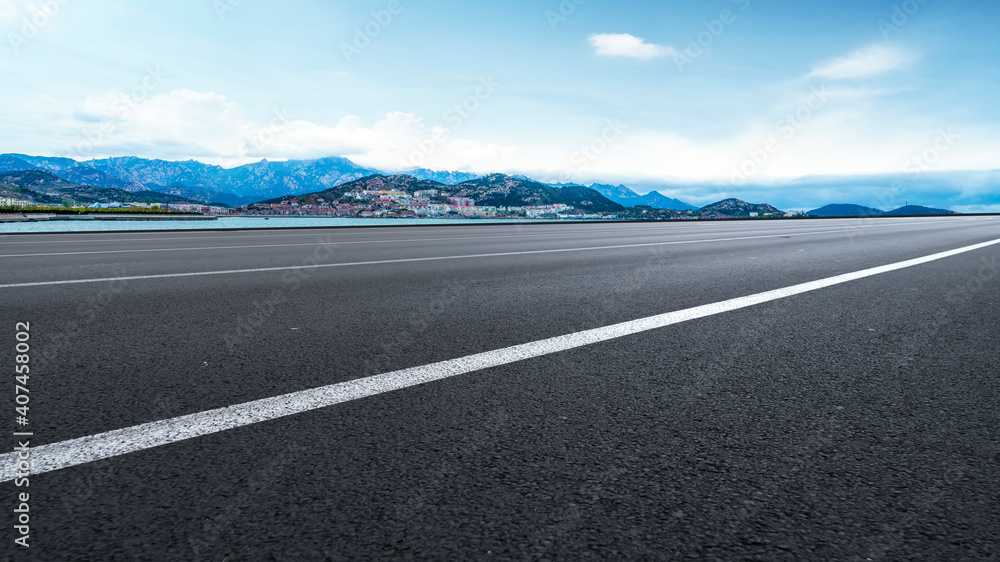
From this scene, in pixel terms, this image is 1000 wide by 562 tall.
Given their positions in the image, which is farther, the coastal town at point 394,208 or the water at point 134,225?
the coastal town at point 394,208

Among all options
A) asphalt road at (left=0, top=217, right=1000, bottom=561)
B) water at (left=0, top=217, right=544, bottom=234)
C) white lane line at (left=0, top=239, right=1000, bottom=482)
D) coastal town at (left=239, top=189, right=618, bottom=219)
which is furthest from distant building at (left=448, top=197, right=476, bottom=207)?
white lane line at (left=0, top=239, right=1000, bottom=482)

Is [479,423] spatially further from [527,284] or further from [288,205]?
[288,205]

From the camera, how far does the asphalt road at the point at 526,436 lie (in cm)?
156

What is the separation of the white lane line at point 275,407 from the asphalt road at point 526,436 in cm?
8

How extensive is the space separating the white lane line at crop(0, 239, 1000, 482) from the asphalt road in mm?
80

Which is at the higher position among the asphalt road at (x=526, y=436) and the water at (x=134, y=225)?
the asphalt road at (x=526, y=436)

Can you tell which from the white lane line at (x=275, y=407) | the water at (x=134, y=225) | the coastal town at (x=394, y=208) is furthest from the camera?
the coastal town at (x=394, y=208)

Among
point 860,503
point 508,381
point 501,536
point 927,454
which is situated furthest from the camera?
point 508,381

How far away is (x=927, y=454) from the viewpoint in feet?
6.82

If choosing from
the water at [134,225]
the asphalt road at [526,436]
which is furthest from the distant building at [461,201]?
the asphalt road at [526,436]

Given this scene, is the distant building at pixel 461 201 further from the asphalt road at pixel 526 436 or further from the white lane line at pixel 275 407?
the white lane line at pixel 275 407

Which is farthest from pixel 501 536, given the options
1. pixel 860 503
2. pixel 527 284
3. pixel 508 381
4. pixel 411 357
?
pixel 527 284

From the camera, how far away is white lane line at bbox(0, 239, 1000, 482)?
2039 mm

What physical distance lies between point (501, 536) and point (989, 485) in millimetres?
1650
